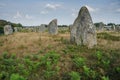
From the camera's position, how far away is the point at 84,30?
20.5 m

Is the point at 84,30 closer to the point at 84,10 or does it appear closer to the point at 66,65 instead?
the point at 84,10

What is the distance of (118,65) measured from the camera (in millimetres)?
15016

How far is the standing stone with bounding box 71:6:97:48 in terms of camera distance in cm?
2023

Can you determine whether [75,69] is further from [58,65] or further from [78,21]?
Answer: [78,21]

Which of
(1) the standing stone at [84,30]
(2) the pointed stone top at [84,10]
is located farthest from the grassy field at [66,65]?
(2) the pointed stone top at [84,10]

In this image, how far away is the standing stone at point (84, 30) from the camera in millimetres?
20234

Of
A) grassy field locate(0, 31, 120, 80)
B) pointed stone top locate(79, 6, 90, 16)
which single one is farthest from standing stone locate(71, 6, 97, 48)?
grassy field locate(0, 31, 120, 80)

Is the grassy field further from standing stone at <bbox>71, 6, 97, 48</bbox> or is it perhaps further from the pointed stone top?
the pointed stone top

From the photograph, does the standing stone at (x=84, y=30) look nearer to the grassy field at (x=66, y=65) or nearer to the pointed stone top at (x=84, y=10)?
the pointed stone top at (x=84, y=10)

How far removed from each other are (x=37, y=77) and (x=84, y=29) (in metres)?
7.63

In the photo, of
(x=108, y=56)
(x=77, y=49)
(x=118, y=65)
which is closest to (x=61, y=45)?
(x=77, y=49)

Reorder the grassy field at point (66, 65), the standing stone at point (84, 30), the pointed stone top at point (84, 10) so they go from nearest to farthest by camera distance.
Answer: the grassy field at point (66, 65), the standing stone at point (84, 30), the pointed stone top at point (84, 10)

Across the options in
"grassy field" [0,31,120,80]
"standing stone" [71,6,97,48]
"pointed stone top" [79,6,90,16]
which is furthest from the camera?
"pointed stone top" [79,6,90,16]

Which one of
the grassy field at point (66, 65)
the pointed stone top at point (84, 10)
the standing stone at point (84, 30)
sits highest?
the pointed stone top at point (84, 10)
